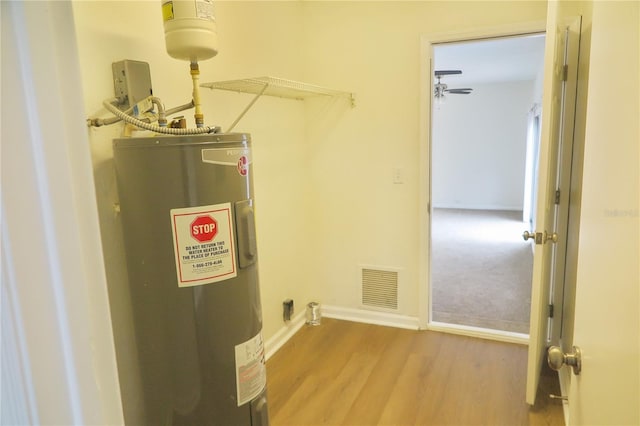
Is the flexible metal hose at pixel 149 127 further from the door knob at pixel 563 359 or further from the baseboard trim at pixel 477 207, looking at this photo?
the baseboard trim at pixel 477 207

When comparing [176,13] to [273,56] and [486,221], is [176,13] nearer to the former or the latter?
[273,56]

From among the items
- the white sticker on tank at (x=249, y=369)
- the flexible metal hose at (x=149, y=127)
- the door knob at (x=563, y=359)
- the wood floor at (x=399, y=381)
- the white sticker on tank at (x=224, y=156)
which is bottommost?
the wood floor at (x=399, y=381)

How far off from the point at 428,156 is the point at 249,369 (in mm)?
1872

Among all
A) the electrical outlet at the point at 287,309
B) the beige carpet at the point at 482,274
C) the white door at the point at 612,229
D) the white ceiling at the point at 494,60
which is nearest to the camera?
the white door at the point at 612,229

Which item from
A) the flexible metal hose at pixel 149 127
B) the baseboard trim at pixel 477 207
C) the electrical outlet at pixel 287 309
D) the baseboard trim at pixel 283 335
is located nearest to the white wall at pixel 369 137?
the baseboard trim at pixel 283 335

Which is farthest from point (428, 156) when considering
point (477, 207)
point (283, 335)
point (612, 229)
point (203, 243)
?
point (477, 207)

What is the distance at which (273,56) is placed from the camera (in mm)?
2617

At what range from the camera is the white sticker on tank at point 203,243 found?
133 centimetres

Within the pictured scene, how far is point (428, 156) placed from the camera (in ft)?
9.17

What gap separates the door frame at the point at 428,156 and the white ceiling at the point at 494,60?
1.04m

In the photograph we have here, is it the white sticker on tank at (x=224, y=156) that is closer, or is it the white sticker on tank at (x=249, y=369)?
the white sticker on tank at (x=224, y=156)

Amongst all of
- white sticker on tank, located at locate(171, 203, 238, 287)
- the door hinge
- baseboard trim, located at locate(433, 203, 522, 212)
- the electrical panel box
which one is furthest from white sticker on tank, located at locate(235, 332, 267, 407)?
baseboard trim, located at locate(433, 203, 522, 212)

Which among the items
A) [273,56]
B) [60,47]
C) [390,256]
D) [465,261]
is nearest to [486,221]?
[465,261]

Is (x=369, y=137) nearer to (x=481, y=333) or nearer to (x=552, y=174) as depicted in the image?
(x=552, y=174)
